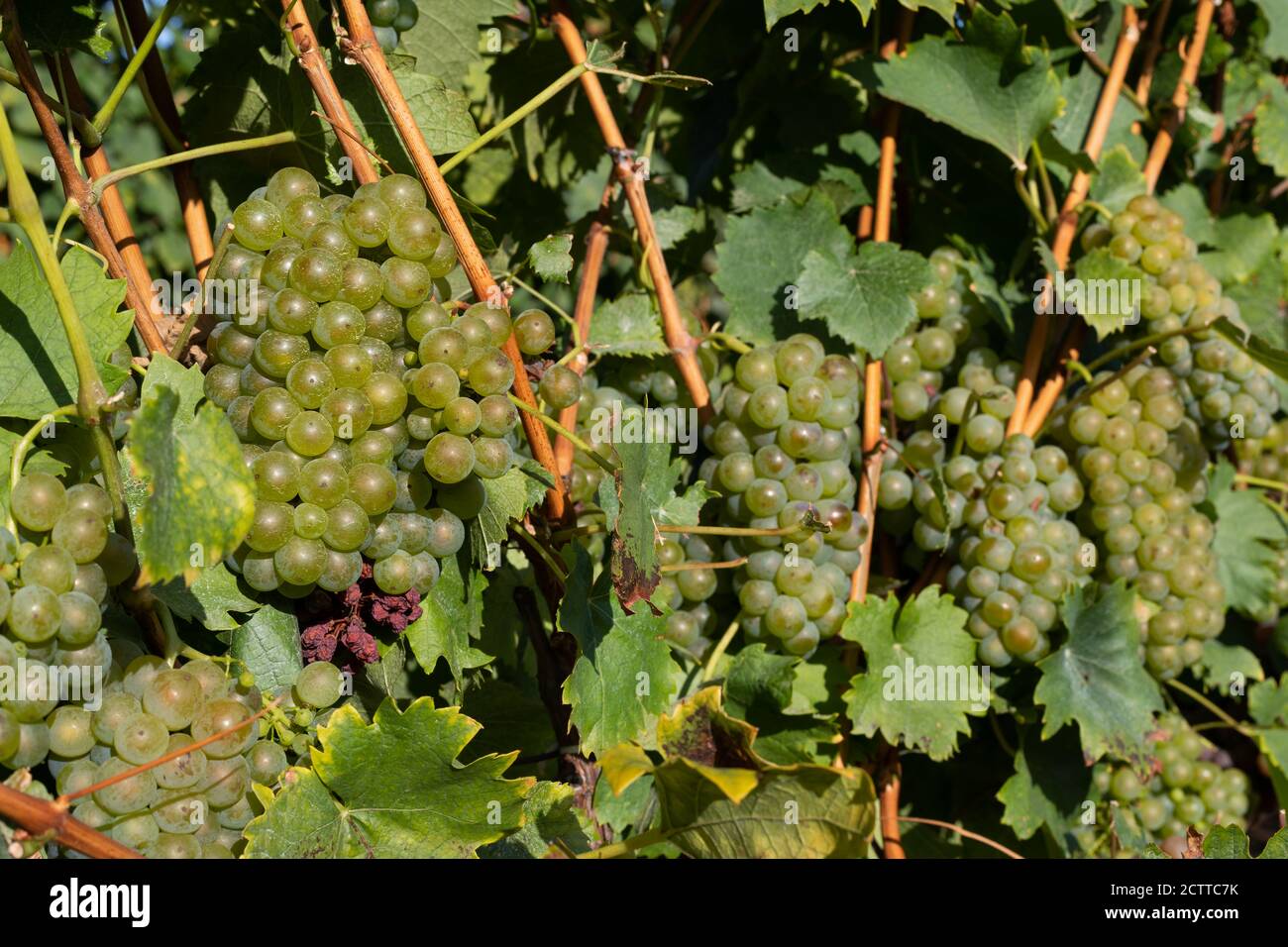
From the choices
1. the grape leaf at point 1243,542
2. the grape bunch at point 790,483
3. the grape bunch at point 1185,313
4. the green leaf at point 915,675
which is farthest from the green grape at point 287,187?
the grape leaf at point 1243,542

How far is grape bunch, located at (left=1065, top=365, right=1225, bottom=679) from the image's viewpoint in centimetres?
156

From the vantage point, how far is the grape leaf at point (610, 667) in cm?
115

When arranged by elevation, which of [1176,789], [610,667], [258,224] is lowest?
[1176,789]

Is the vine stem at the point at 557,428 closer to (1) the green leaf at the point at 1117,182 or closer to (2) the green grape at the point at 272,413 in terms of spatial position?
(2) the green grape at the point at 272,413

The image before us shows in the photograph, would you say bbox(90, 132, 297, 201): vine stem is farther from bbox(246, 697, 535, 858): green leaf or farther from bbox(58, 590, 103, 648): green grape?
bbox(246, 697, 535, 858): green leaf

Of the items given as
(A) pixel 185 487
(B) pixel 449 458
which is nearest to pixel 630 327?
(B) pixel 449 458

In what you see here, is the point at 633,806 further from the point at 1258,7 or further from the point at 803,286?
the point at 1258,7

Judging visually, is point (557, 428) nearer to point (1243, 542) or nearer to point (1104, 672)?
point (1104, 672)

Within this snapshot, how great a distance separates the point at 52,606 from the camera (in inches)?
33.2

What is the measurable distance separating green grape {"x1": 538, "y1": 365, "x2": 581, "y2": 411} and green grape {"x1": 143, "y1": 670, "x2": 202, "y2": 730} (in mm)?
473

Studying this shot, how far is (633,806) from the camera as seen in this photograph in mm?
1309

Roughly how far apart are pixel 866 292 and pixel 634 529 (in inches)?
22.4

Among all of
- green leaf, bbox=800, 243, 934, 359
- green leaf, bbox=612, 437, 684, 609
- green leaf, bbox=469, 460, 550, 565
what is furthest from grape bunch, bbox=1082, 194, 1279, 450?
green leaf, bbox=469, 460, 550, 565
